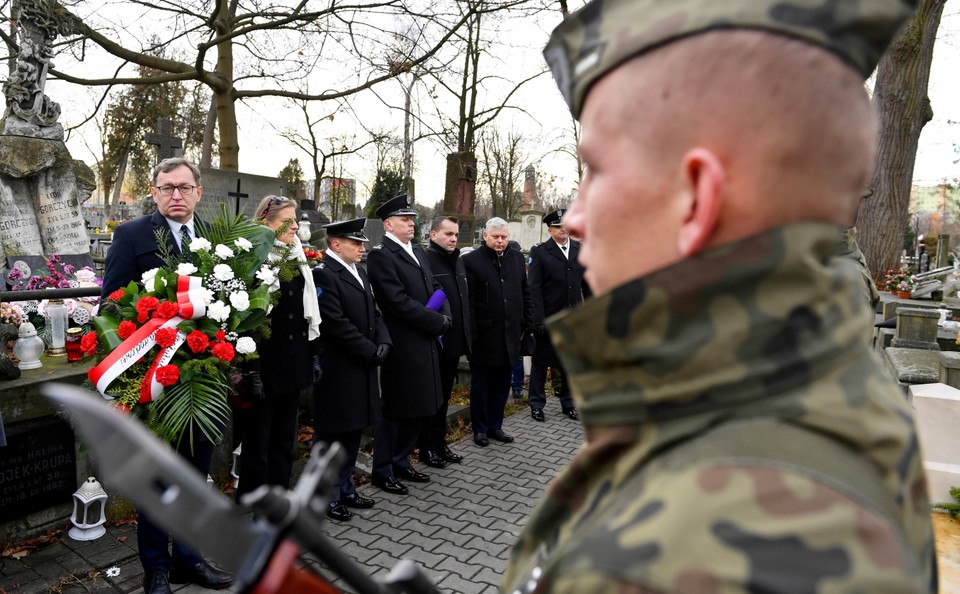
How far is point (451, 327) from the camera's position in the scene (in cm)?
635

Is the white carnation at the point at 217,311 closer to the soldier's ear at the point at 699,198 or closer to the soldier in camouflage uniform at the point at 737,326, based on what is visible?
the soldier in camouflage uniform at the point at 737,326

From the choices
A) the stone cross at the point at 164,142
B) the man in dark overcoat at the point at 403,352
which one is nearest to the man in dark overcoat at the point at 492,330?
the man in dark overcoat at the point at 403,352

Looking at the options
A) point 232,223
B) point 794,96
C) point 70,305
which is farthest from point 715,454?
point 70,305

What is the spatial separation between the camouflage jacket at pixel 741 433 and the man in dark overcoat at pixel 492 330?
19.9ft

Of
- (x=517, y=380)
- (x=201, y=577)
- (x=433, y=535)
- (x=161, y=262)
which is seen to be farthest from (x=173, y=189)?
(x=517, y=380)

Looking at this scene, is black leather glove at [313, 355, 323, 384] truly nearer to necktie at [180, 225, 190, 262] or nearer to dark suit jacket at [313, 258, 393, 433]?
dark suit jacket at [313, 258, 393, 433]

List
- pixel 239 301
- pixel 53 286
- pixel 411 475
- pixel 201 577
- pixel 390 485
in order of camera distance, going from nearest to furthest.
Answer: pixel 239 301
pixel 201 577
pixel 390 485
pixel 411 475
pixel 53 286

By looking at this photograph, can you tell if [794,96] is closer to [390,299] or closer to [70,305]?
[390,299]

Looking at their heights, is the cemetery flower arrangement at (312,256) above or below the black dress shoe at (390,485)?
above

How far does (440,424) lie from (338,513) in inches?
65.0

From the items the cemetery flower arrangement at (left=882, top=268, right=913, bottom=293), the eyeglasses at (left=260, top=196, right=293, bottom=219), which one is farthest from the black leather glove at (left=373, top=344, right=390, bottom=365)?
the cemetery flower arrangement at (left=882, top=268, right=913, bottom=293)

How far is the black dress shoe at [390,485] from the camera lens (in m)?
5.50

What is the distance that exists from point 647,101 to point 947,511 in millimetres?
3898

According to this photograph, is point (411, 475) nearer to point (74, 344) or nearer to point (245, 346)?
point (245, 346)
